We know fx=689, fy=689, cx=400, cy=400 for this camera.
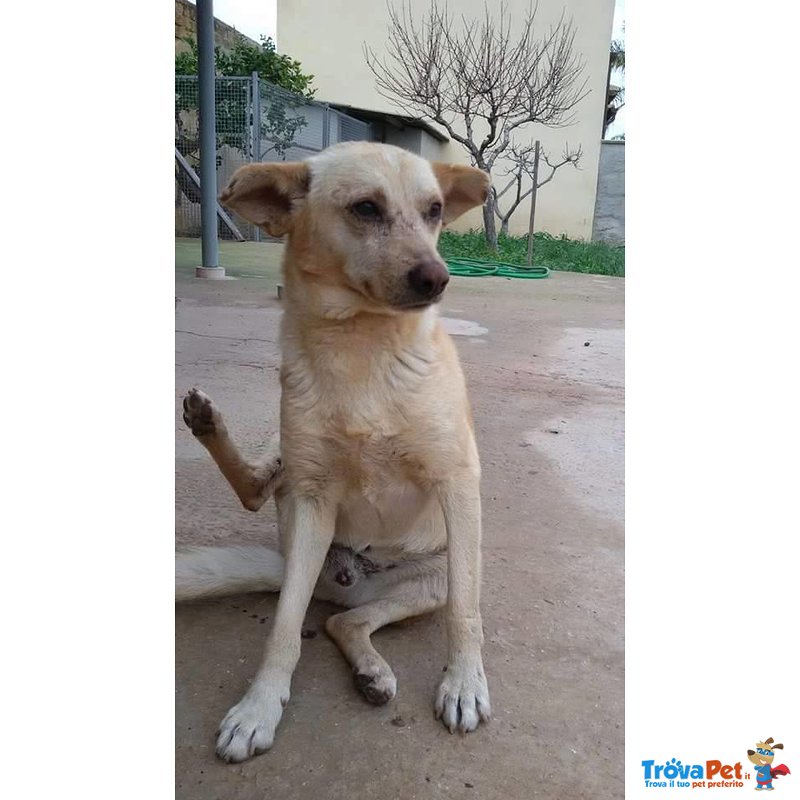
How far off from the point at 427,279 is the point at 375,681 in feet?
2.71

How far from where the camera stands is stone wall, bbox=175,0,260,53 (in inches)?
73.5

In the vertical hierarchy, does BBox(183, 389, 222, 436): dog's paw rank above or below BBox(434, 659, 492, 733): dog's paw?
above

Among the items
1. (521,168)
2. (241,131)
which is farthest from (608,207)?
(241,131)

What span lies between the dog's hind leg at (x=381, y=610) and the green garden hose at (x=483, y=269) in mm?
5442

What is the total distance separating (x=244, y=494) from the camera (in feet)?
6.70

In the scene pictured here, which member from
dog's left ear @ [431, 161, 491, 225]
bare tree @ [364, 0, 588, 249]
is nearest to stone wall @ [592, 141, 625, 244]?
bare tree @ [364, 0, 588, 249]

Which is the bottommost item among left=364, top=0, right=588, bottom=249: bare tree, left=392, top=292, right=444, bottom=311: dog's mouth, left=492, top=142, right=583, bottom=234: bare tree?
left=392, top=292, right=444, bottom=311: dog's mouth

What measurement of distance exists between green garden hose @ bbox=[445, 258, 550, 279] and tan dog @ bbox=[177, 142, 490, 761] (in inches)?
213

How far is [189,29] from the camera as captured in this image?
2.61 m

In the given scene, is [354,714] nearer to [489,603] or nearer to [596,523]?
[489,603]

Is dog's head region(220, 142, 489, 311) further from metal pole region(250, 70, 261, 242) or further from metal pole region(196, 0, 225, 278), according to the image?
metal pole region(250, 70, 261, 242)
